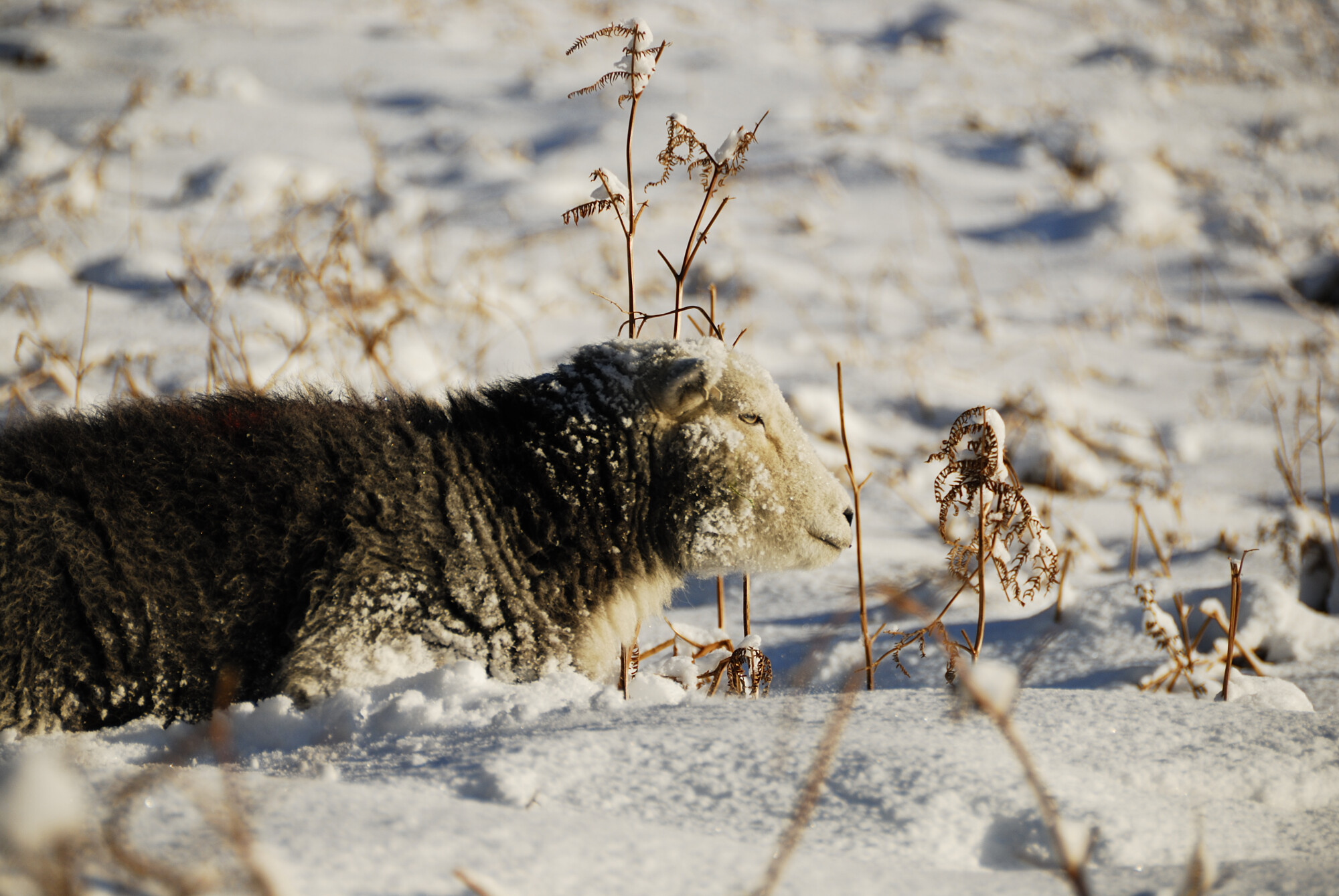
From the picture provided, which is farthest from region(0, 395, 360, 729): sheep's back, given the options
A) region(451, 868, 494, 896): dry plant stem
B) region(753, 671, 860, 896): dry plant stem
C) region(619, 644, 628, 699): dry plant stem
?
region(451, 868, 494, 896): dry plant stem

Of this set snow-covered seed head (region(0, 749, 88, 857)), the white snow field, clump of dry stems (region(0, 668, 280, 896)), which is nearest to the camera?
snow-covered seed head (region(0, 749, 88, 857))

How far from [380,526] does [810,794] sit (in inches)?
64.0

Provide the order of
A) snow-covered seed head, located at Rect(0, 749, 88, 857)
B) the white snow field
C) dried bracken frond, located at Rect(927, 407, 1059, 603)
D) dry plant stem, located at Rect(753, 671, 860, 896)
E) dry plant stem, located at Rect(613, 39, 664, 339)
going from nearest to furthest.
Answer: snow-covered seed head, located at Rect(0, 749, 88, 857)
dry plant stem, located at Rect(753, 671, 860, 896)
the white snow field
dried bracken frond, located at Rect(927, 407, 1059, 603)
dry plant stem, located at Rect(613, 39, 664, 339)

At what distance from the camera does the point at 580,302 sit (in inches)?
302

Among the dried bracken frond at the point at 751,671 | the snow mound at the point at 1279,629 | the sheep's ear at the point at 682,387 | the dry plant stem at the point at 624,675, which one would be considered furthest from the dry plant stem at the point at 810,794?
the snow mound at the point at 1279,629

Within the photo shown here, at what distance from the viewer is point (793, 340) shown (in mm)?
7531

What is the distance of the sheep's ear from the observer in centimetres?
304

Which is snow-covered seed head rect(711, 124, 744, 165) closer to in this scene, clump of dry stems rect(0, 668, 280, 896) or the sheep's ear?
the sheep's ear

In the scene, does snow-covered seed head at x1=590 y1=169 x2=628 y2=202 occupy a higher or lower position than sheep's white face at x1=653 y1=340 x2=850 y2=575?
higher

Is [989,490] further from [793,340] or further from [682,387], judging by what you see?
[793,340]

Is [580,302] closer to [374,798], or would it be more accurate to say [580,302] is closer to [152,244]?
[152,244]

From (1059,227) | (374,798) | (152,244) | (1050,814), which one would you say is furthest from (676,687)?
(1059,227)

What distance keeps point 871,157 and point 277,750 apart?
10.3 m

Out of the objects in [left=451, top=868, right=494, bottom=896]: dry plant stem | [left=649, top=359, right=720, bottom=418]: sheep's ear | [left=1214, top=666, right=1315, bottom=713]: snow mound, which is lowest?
[left=1214, top=666, right=1315, bottom=713]: snow mound
